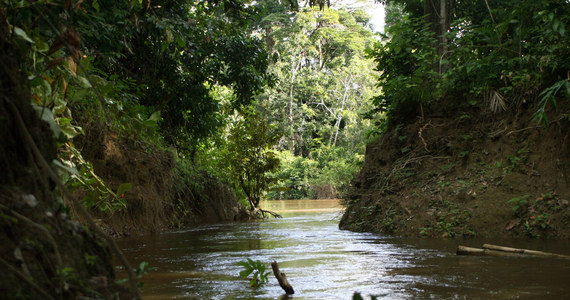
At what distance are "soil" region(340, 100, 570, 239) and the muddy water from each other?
61 cm

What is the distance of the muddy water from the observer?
3387 millimetres

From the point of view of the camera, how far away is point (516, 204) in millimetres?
6742

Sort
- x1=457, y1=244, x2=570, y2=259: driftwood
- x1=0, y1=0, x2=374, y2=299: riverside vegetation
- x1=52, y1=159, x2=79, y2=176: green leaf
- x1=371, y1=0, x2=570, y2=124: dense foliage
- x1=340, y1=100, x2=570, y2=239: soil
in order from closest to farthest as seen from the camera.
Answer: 1. x1=0, y1=0, x2=374, y2=299: riverside vegetation
2. x1=52, y1=159, x2=79, y2=176: green leaf
3. x1=457, y1=244, x2=570, y2=259: driftwood
4. x1=340, y1=100, x2=570, y2=239: soil
5. x1=371, y1=0, x2=570, y2=124: dense foliage

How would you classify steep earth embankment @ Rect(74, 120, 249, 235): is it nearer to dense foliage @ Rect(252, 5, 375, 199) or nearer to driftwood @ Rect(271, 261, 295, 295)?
driftwood @ Rect(271, 261, 295, 295)

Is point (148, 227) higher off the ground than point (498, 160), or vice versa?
point (498, 160)

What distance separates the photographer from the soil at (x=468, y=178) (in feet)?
21.8

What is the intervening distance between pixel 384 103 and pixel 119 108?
8.80 m

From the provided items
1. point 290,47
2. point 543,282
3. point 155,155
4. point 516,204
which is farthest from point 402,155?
point 290,47

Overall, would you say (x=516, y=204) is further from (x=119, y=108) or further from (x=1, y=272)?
(x=1, y=272)

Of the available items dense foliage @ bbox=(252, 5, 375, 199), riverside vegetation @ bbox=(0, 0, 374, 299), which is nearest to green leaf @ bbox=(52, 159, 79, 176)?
riverside vegetation @ bbox=(0, 0, 374, 299)

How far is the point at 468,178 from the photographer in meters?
7.76

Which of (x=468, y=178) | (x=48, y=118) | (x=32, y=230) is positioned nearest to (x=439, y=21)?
(x=468, y=178)

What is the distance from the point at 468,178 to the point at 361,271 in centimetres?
400

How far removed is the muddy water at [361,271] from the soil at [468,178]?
609 millimetres
